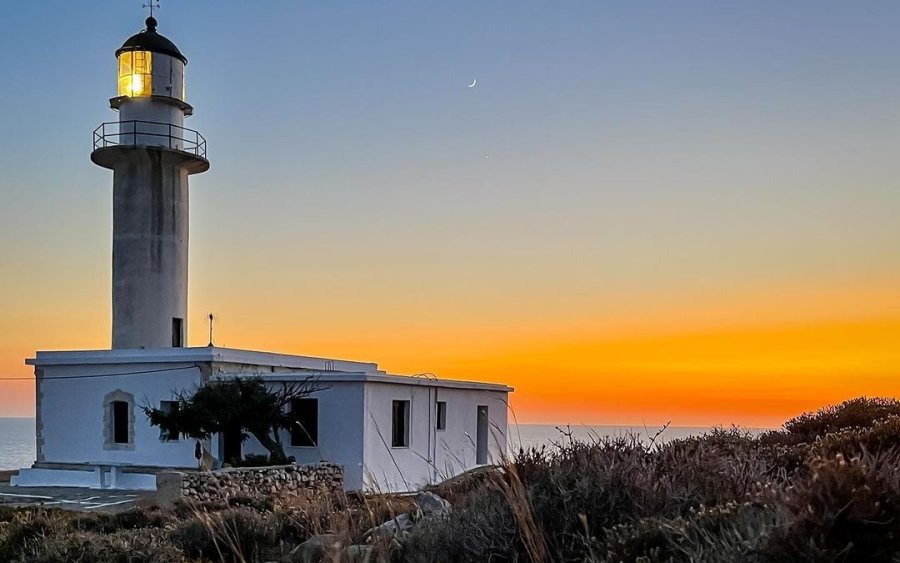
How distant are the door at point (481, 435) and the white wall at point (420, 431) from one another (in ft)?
0.60

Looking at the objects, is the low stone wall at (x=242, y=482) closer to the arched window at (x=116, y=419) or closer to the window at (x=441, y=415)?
the window at (x=441, y=415)

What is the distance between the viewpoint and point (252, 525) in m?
7.68

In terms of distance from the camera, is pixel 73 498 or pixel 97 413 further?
pixel 97 413

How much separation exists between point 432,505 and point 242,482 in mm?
8561

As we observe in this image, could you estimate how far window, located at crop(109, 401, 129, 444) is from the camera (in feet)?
65.5

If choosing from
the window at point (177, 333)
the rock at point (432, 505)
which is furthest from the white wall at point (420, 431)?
the rock at point (432, 505)

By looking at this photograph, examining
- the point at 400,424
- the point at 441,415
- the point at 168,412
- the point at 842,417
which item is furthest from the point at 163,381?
the point at 842,417

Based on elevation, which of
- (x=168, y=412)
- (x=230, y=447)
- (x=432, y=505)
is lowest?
(x=230, y=447)

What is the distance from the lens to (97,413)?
2014 cm

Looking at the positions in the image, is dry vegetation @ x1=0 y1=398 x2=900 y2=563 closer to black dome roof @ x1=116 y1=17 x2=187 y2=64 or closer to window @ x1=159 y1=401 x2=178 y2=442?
window @ x1=159 y1=401 x2=178 y2=442

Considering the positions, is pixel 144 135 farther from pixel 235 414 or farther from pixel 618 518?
pixel 618 518

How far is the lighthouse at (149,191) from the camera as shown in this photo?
21.8 meters

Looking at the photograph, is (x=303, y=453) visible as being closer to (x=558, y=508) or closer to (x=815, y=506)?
(x=558, y=508)

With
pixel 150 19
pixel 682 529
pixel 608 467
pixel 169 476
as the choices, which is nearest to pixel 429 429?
pixel 169 476
